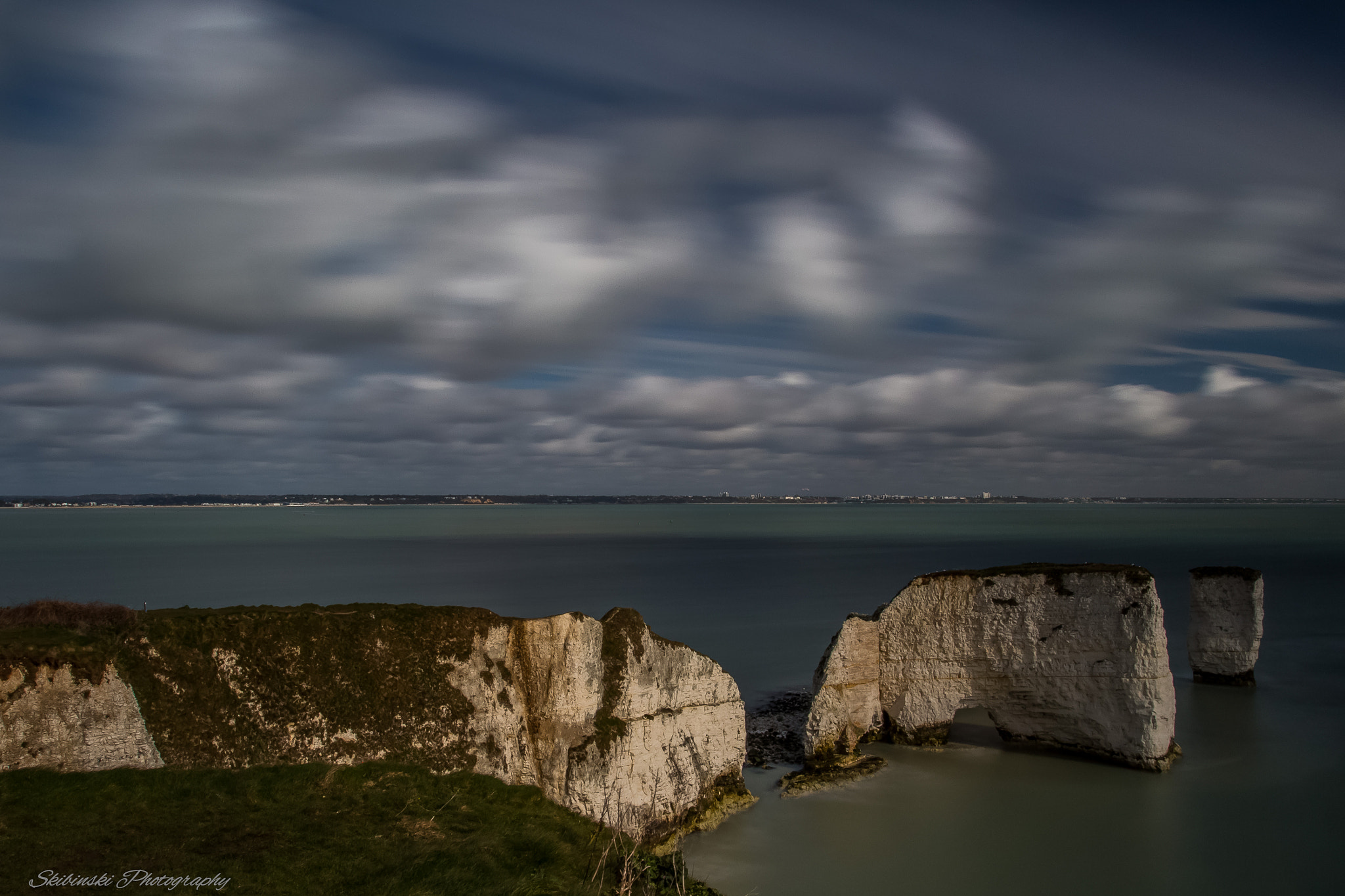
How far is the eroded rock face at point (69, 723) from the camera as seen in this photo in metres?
13.1

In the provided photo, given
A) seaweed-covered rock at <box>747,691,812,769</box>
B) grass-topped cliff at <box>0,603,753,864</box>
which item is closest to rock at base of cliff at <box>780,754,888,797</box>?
seaweed-covered rock at <box>747,691,812,769</box>

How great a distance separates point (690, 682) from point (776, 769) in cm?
673

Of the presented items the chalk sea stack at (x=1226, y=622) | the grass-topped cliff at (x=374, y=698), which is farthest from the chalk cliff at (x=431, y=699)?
the chalk sea stack at (x=1226, y=622)

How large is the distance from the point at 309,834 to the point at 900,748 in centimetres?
1886

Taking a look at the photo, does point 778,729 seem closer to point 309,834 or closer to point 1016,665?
point 1016,665

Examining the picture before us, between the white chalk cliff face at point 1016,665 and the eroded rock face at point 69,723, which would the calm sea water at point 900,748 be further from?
the eroded rock face at point 69,723

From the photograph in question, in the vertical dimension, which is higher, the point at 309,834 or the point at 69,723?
the point at 69,723

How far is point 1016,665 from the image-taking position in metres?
25.4

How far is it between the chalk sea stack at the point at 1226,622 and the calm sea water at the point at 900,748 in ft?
4.92

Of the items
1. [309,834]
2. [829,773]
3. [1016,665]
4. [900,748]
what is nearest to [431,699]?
[309,834]

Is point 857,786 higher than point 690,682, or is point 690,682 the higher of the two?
point 690,682

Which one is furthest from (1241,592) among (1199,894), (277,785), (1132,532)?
(1132,532)

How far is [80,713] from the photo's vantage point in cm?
1366

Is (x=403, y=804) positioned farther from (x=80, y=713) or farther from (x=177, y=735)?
(x=80, y=713)
